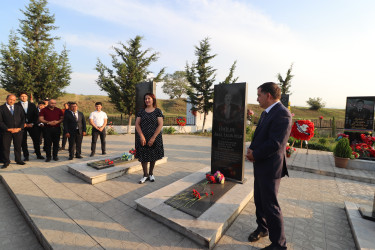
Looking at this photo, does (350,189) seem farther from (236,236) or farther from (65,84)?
(65,84)

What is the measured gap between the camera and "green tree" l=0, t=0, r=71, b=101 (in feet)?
35.5

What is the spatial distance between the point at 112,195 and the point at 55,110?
13.6 feet

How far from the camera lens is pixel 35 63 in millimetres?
11375

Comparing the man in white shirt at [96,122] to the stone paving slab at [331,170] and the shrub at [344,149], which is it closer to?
the stone paving slab at [331,170]

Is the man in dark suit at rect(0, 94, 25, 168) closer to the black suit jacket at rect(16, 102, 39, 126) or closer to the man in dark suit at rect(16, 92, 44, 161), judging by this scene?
the man in dark suit at rect(16, 92, 44, 161)

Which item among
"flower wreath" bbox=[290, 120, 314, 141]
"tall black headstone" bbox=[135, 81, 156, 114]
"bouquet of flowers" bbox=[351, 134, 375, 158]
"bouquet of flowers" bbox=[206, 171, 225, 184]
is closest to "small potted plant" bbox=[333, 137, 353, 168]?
"bouquet of flowers" bbox=[351, 134, 375, 158]

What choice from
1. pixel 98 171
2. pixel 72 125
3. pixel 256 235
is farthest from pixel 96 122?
pixel 256 235

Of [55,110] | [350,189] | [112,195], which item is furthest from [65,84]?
[350,189]

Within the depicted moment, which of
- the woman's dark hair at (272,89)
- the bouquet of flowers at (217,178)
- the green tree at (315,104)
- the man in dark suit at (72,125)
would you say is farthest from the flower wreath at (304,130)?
the green tree at (315,104)

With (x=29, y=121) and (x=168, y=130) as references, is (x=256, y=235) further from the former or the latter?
(x=168, y=130)

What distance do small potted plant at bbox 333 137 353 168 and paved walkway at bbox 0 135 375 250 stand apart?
1201mm

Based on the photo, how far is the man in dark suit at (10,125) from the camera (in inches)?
198

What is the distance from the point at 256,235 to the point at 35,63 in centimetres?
1491

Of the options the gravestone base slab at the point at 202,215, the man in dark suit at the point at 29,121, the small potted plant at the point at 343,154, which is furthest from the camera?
the small potted plant at the point at 343,154
